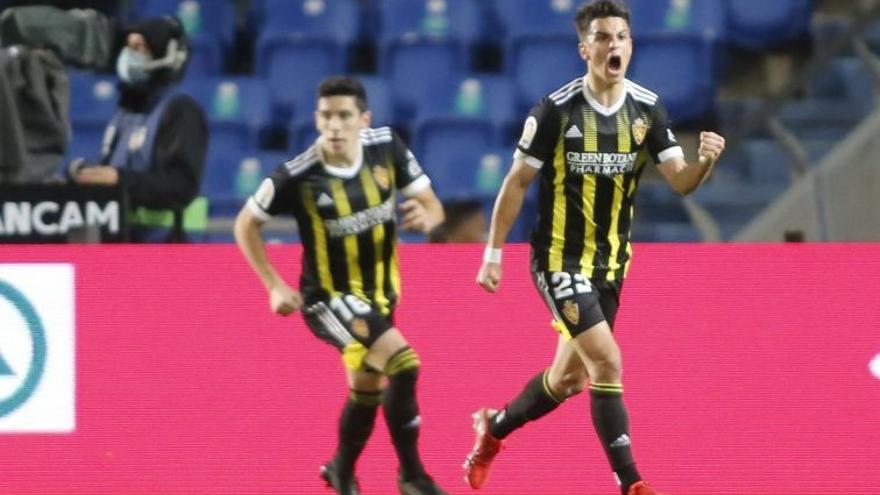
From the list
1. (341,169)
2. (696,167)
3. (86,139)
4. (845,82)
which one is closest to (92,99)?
(86,139)

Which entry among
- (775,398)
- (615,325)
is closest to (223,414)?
(615,325)

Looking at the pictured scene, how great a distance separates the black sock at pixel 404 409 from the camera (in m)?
7.39

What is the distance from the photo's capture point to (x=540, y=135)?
24.2 feet

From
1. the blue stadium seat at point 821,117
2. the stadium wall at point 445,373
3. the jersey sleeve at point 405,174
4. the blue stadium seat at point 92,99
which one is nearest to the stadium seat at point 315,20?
the blue stadium seat at point 92,99

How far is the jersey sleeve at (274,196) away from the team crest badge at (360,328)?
0.50 meters

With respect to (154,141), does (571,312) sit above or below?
below

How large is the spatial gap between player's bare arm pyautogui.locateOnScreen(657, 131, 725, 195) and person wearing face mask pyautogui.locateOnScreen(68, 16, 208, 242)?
108 inches

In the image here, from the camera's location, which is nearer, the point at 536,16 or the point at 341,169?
the point at 341,169

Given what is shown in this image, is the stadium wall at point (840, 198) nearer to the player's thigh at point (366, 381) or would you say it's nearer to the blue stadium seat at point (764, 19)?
the blue stadium seat at point (764, 19)

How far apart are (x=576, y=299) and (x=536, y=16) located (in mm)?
5602

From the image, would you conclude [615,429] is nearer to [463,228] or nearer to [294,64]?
[463,228]

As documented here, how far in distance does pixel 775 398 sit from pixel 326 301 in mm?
2093

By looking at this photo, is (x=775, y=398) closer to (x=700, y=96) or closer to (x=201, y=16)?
(x=700, y=96)

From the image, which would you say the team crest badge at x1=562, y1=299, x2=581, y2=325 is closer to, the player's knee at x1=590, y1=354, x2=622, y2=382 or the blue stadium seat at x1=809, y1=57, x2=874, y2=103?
the player's knee at x1=590, y1=354, x2=622, y2=382
